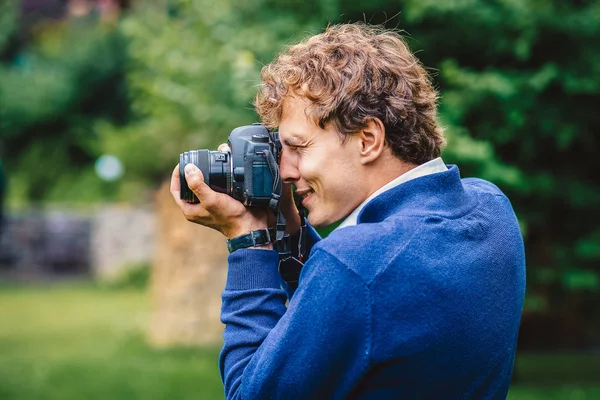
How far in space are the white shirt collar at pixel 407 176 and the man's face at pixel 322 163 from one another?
25 mm

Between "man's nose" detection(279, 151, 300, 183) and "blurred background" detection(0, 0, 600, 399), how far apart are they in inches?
49.5

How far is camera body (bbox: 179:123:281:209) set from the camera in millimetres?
1871

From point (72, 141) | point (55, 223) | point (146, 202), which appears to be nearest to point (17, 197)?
point (72, 141)

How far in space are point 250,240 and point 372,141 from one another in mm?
362

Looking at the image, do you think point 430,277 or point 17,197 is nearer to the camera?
point 430,277

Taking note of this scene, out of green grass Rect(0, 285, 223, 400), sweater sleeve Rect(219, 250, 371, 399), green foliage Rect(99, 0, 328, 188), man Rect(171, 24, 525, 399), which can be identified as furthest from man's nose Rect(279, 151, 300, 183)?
green grass Rect(0, 285, 223, 400)

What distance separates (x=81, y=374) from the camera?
24.1 ft

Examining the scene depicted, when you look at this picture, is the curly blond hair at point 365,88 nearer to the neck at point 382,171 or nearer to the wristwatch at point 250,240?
the neck at point 382,171

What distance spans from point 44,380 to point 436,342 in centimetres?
633

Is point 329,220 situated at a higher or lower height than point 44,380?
higher

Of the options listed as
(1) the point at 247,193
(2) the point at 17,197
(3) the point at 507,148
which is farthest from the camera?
(2) the point at 17,197

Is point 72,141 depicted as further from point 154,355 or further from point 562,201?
point 562,201

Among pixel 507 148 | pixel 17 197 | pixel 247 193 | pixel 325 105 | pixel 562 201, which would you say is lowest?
pixel 17 197

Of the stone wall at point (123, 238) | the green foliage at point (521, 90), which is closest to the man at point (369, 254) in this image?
the green foliage at point (521, 90)
